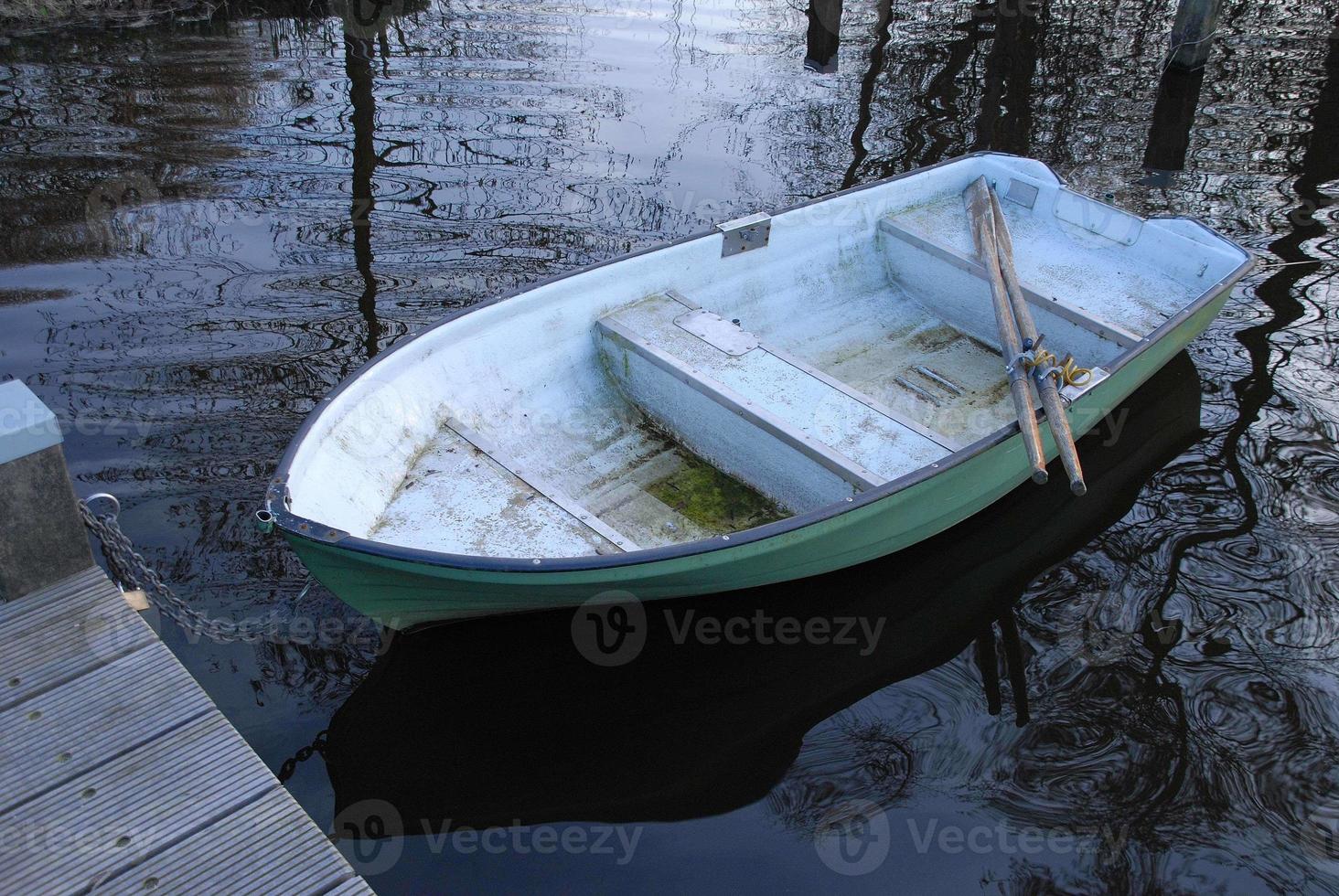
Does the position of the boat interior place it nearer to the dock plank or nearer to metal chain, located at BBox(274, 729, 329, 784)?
the dock plank

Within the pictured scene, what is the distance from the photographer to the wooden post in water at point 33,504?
4168mm

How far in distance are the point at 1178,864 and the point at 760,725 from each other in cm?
199

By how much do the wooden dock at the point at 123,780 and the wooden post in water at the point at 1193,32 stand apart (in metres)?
12.7

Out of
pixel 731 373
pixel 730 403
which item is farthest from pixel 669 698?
pixel 731 373

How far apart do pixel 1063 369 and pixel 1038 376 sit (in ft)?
0.50

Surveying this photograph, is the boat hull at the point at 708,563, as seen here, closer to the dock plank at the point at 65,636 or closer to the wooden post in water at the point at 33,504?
the dock plank at the point at 65,636

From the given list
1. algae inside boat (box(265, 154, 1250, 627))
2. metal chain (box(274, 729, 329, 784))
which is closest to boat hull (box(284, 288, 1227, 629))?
algae inside boat (box(265, 154, 1250, 627))

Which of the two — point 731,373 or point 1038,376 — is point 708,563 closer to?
point 731,373

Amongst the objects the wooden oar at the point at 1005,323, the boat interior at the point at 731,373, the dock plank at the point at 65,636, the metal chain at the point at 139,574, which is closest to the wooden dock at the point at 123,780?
the dock plank at the point at 65,636

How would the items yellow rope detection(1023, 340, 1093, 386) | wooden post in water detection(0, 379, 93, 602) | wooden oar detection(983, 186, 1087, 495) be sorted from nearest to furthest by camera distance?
1. wooden post in water detection(0, 379, 93, 602)
2. wooden oar detection(983, 186, 1087, 495)
3. yellow rope detection(1023, 340, 1093, 386)

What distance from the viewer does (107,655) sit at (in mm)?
4383

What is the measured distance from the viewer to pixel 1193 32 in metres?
12.5

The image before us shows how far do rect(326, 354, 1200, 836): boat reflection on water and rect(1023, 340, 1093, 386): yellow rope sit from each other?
43.8 inches

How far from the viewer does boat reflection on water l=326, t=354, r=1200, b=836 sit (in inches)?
202
